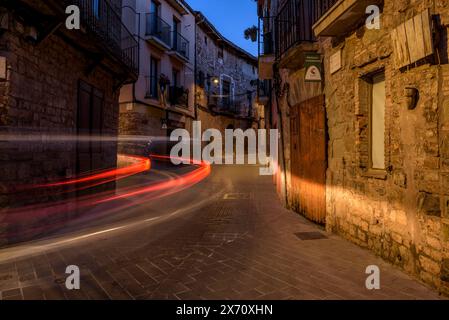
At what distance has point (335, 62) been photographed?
A: 5.78 meters

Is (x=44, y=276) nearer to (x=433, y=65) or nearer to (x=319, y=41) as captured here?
(x=433, y=65)

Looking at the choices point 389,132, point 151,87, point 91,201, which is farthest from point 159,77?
point 389,132

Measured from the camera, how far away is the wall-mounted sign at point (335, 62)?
5.63 meters

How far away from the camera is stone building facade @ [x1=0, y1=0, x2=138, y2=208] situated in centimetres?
516

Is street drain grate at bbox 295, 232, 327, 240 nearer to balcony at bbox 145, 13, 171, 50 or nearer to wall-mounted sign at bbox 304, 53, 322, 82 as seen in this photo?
wall-mounted sign at bbox 304, 53, 322, 82

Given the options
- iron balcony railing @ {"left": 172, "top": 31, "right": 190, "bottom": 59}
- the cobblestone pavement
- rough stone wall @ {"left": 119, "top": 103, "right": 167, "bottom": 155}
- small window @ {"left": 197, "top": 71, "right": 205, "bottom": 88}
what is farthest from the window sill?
small window @ {"left": 197, "top": 71, "right": 205, "bottom": 88}

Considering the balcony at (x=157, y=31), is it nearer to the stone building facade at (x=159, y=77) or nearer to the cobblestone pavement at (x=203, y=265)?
the stone building facade at (x=159, y=77)

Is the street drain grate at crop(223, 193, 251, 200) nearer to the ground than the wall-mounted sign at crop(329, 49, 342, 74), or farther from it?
nearer to the ground

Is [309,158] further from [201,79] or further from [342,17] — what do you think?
[201,79]

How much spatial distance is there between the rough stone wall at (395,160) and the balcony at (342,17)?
0.62 feet

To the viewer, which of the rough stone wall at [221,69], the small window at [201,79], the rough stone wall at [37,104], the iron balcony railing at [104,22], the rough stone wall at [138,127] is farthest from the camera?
the rough stone wall at [221,69]

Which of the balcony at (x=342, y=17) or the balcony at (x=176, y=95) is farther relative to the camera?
the balcony at (x=176, y=95)

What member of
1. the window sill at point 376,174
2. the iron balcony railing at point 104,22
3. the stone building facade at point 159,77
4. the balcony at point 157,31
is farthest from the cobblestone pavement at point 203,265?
the balcony at point 157,31

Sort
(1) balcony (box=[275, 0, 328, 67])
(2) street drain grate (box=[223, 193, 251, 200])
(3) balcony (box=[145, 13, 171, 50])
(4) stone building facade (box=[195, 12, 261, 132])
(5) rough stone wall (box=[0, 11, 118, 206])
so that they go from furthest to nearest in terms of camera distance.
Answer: (4) stone building facade (box=[195, 12, 261, 132]) < (3) balcony (box=[145, 13, 171, 50]) < (2) street drain grate (box=[223, 193, 251, 200]) < (1) balcony (box=[275, 0, 328, 67]) < (5) rough stone wall (box=[0, 11, 118, 206])
